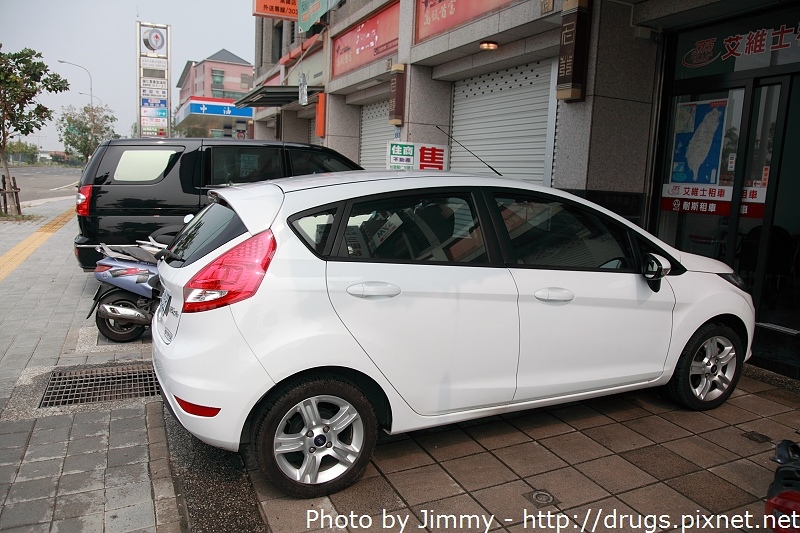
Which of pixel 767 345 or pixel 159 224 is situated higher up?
pixel 159 224

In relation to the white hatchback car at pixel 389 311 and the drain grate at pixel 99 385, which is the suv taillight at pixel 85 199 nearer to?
the drain grate at pixel 99 385

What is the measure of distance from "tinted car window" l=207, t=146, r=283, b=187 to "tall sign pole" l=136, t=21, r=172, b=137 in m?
24.1

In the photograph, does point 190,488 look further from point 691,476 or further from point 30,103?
point 30,103

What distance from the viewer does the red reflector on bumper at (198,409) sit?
9.78 feet

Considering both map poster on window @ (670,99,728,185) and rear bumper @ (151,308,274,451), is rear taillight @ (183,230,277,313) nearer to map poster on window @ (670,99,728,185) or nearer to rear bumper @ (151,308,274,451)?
rear bumper @ (151,308,274,451)

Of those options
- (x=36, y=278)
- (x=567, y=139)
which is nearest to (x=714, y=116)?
(x=567, y=139)

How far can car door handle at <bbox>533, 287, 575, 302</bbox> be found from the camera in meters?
3.60

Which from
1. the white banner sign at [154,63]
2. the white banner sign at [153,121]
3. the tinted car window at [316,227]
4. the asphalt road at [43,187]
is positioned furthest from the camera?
the white banner sign at [153,121]

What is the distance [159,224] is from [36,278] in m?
3.12

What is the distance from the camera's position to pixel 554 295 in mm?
3639

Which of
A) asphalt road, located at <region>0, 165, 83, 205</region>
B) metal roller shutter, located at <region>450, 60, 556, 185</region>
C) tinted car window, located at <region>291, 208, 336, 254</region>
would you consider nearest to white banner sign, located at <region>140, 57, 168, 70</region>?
asphalt road, located at <region>0, 165, 83, 205</region>

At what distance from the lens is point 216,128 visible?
157 feet

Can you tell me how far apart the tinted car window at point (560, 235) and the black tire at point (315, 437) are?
4.30 ft

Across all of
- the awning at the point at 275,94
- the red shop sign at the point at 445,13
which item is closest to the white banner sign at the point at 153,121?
the awning at the point at 275,94
